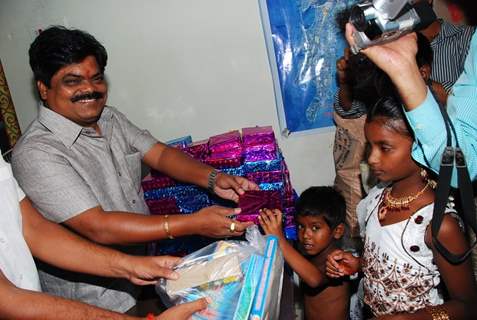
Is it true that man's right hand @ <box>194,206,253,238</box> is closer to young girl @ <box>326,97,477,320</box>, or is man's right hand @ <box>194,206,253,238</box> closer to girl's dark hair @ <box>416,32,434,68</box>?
young girl @ <box>326,97,477,320</box>

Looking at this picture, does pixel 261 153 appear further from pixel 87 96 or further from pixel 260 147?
pixel 87 96

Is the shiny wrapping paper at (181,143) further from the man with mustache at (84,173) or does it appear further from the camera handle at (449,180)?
the camera handle at (449,180)

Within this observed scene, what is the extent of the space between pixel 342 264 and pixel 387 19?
3.41 feet

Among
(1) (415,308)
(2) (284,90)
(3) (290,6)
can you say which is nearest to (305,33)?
(3) (290,6)

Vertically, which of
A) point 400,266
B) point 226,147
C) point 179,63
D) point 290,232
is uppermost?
point 179,63

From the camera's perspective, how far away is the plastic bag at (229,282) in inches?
52.9

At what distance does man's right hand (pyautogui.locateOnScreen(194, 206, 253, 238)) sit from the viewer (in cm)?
180

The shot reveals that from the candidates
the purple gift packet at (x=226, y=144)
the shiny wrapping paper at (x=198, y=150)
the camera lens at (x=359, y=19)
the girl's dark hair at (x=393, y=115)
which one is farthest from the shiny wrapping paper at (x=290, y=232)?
the camera lens at (x=359, y=19)

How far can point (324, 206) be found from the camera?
2.01 meters

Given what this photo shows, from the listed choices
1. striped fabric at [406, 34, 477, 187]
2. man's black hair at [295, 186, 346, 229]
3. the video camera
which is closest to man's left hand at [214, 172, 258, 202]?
man's black hair at [295, 186, 346, 229]

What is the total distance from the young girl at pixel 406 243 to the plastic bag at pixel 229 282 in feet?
1.33

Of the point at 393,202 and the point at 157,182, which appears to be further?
the point at 157,182

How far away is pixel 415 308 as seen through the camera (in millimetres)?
1549

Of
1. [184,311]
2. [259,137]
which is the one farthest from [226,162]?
[184,311]
